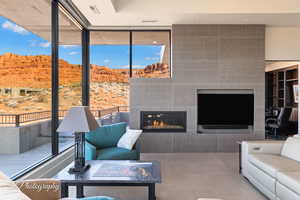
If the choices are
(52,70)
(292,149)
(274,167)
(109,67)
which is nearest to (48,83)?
(52,70)

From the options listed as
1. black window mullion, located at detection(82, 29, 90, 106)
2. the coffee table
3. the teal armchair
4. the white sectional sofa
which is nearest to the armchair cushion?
the teal armchair

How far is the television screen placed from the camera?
5.72 m

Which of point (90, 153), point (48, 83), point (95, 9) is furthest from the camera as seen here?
point (95, 9)

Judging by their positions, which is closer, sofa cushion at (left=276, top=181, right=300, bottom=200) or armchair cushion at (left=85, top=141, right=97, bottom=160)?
sofa cushion at (left=276, top=181, right=300, bottom=200)

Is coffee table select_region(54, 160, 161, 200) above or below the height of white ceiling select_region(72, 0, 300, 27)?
below

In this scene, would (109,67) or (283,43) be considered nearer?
(283,43)

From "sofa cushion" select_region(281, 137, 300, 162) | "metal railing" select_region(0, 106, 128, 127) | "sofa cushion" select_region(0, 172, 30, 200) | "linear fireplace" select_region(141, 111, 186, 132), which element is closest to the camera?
"sofa cushion" select_region(0, 172, 30, 200)

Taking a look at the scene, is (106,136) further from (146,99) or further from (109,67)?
(109,67)

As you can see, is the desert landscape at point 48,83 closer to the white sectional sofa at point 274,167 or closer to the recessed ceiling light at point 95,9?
the recessed ceiling light at point 95,9

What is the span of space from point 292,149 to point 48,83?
3.79 m

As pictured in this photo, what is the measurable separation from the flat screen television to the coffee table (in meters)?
2.87

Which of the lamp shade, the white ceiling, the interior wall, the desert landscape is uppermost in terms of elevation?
the white ceiling

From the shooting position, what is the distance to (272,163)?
10.3 ft

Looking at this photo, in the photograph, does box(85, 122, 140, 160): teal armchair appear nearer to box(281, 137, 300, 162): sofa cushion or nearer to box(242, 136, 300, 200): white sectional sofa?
box(242, 136, 300, 200): white sectional sofa
